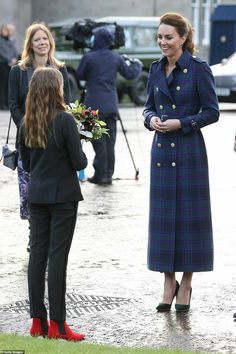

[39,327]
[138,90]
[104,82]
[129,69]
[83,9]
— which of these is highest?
[39,327]

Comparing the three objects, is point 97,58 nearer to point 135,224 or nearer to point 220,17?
point 135,224

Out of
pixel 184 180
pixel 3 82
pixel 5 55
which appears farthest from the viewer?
pixel 3 82

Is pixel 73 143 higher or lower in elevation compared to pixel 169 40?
lower

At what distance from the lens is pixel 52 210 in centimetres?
734

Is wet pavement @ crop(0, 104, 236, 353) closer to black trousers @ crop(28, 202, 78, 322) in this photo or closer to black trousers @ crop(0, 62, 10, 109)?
black trousers @ crop(28, 202, 78, 322)

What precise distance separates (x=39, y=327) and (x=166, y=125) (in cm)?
159

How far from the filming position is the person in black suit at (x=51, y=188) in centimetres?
723

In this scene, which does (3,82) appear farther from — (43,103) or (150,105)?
(43,103)

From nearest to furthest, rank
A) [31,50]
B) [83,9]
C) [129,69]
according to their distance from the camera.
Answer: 1. [31,50]
2. [129,69]
3. [83,9]

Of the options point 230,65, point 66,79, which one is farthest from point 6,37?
point 66,79

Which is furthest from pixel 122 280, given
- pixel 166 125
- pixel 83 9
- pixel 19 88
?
pixel 83 9

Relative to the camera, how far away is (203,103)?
8195mm

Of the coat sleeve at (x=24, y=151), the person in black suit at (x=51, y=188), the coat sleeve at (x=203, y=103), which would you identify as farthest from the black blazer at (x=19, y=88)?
the person in black suit at (x=51, y=188)

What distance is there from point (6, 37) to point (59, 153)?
23111 millimetres
